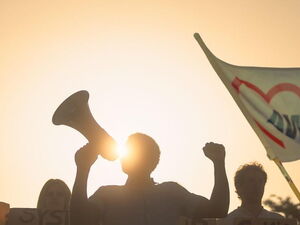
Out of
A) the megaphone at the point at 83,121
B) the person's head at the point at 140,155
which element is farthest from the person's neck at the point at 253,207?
the megaphone at the point at 83,121

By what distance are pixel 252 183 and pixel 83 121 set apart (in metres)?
2.01

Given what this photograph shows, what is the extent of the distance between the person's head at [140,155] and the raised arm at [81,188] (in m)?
0.50

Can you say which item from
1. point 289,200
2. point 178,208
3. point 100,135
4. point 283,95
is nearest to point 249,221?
point 178,208

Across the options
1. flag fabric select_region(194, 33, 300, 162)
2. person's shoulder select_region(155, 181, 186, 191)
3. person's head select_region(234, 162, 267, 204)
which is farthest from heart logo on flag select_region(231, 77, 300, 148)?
person's shoulder select_region(155, 181, 186, 191)

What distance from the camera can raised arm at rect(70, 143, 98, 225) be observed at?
5.02 meters

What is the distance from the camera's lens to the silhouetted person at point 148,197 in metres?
5.30

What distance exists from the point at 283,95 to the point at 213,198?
3.43 m

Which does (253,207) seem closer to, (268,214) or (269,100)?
(268,214)

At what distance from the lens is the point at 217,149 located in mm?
5297

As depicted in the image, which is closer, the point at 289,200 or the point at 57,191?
the point at 57,191

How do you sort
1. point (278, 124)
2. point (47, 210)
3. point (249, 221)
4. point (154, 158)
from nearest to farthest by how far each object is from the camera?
point (154, 158) < point (249, 221) < point (47, 210) < point (278, 124)

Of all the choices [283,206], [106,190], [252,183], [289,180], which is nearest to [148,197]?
[106,190]

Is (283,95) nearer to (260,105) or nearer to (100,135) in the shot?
(260,105)

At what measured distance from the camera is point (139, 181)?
18.4 ft
